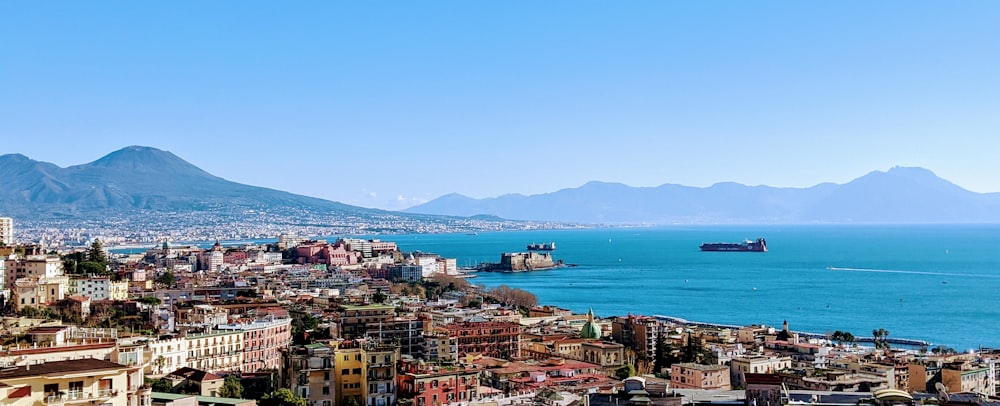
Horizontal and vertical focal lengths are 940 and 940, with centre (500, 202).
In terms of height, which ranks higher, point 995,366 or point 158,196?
point 158,196

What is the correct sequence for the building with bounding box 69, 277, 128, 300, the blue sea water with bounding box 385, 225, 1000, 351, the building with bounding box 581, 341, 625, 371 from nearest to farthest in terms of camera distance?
1. the building with bounding box 581, 341, 625, 371
2. the building with bounding box 69, 277, 128, 300
3. the blue sea water with bounding box 385, 225, 1000, 351

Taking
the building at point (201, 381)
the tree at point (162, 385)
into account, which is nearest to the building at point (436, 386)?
the building at point (201, 381)

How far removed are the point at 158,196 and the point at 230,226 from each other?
36622 mm

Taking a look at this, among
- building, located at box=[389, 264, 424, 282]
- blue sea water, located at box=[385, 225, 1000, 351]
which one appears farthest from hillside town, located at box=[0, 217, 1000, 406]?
building, located at box=[389, 264, 424, 282]

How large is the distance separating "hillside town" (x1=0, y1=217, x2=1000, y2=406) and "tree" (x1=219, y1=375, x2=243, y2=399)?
48 mm

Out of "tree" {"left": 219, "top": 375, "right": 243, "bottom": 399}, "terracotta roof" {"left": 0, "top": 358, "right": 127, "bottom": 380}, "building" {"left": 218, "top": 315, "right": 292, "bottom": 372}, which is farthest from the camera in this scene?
"building" {"left": 218, "top": 315, "right": 292, "bottom": 372}

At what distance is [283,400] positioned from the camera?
14.3m

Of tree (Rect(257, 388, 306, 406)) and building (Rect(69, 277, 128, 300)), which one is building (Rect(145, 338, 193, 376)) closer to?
tree (Rect(257, 388, 306, 406))

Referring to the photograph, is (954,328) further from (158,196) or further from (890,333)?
(158,196)

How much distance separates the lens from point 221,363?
21000 millimetres

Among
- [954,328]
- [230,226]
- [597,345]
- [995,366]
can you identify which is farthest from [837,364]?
[230,226]

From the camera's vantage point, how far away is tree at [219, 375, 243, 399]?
15.9 metres

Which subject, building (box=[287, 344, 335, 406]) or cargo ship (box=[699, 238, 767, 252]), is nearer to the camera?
building (box=[287, 344, 335, 406])

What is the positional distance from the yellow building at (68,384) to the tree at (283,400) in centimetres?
647
